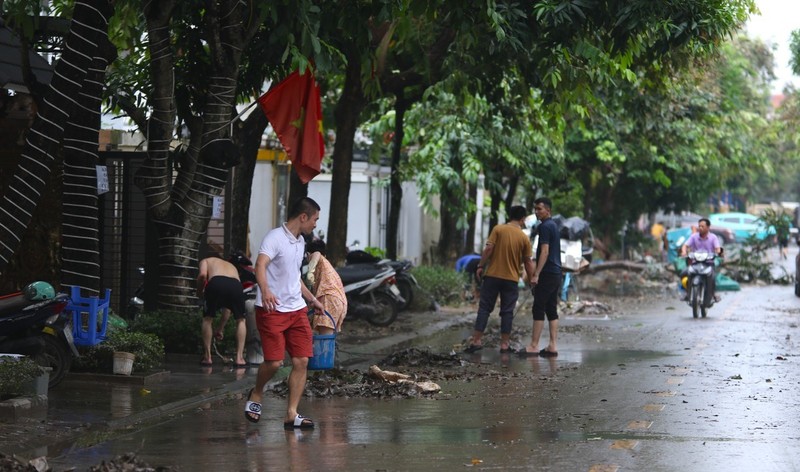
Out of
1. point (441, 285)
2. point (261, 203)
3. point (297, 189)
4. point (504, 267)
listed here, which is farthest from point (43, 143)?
point (261, 203)

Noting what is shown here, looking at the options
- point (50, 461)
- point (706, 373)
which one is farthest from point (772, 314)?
point (50, 461)

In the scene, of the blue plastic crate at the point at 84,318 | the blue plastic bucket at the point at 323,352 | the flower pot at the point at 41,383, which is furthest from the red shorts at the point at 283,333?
the blue plastic crate at the point at 84,318

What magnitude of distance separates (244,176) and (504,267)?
4.14m

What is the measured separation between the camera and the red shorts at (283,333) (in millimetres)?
9539

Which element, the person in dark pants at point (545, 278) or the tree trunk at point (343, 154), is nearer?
the person in dark pants at point (545, 278)

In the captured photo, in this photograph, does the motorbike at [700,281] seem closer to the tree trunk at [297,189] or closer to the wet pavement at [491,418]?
the wet pavement at [491,418]

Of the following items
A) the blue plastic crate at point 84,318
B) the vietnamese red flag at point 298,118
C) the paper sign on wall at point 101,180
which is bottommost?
the blue plastic crate at point 84,318

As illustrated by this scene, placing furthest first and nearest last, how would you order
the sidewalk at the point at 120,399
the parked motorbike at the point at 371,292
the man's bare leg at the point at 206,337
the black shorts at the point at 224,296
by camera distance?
the parked motorbike at the point at 371,292 → the man's bare leg at the point at 206,337 → the black shorts at the point at 224,296 → the sidewalk at the point at 120,399

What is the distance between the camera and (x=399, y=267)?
20734mm

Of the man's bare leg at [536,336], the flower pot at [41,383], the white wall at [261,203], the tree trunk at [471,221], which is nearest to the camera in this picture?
the flower pot at [41,383]

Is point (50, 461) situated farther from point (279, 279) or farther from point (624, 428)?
point (624, 428)

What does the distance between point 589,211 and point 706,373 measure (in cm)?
2745

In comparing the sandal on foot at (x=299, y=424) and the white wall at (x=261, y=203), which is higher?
the white wall at (x=261, y=203)

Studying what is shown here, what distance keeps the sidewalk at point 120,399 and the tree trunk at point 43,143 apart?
57.5 inches
